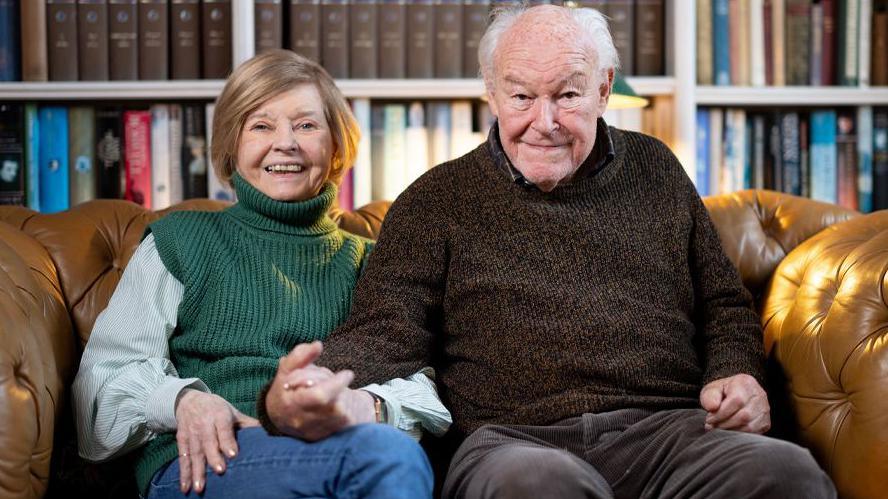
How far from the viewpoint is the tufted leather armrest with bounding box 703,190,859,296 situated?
1984 mm

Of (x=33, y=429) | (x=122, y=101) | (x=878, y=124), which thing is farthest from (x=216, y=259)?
(x=878, y=124)

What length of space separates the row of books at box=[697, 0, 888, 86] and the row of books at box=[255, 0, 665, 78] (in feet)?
0.97

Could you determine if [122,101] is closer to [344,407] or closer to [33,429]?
[33,429]

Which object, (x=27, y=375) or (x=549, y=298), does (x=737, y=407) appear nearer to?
(x=549, y=298)

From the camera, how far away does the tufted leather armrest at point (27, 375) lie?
4.33 feet

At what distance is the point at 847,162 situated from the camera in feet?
8.84

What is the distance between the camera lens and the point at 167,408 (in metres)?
1.47

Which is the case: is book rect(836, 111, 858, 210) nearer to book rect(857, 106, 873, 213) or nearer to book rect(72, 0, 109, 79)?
book rect(857, 106, 873, 213)

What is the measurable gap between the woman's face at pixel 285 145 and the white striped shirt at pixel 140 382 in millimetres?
234

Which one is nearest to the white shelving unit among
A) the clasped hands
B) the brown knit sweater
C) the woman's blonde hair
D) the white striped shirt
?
the woman's blonde hair

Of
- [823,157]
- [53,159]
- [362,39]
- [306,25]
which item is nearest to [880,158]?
[823,157]

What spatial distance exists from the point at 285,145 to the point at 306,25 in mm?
893

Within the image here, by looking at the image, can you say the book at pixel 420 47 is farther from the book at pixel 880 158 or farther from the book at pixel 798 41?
the book at pixel 880 158

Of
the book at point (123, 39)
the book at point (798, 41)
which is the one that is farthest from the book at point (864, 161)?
the book at point (123, 39)
